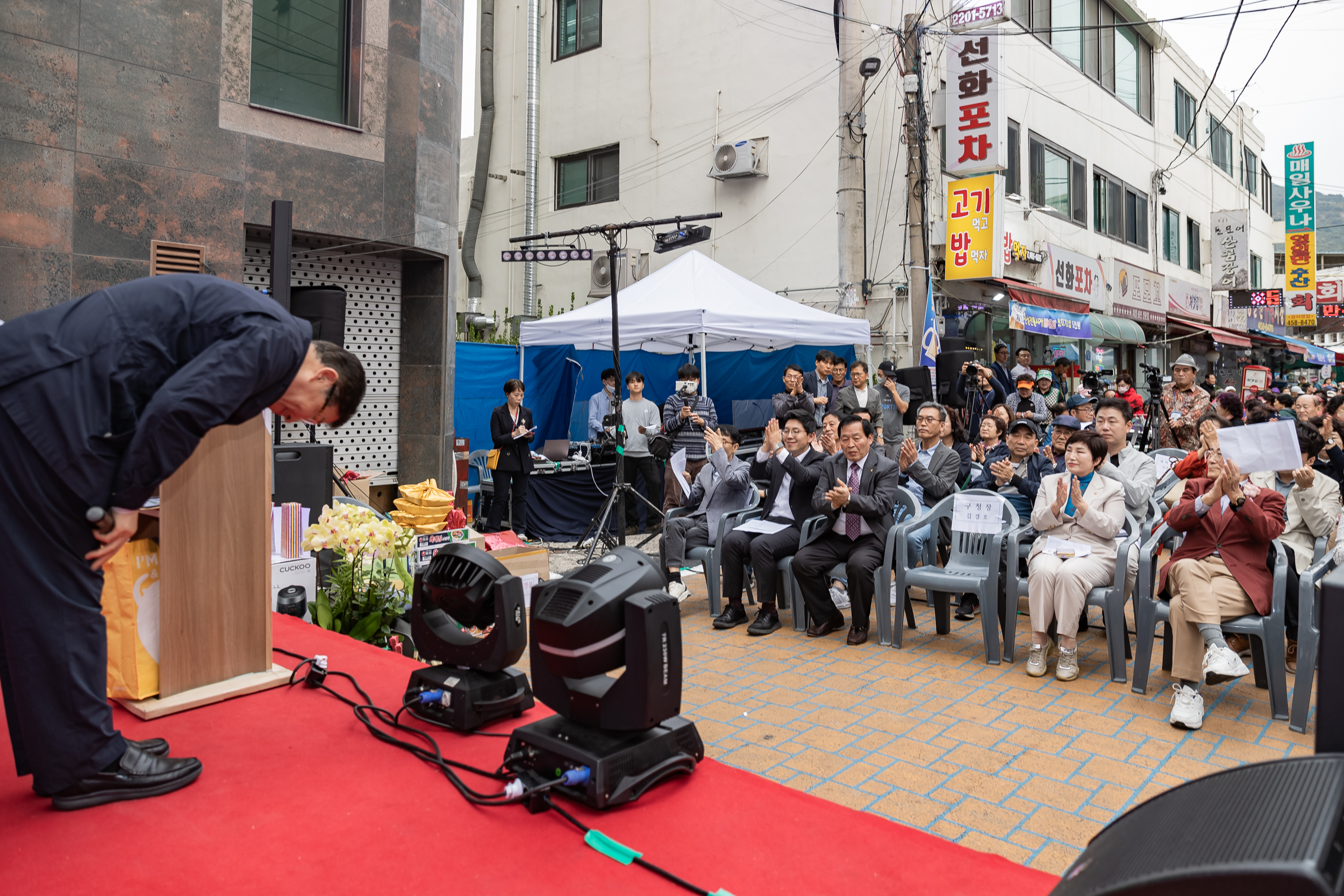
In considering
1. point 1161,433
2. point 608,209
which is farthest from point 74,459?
point 608,209

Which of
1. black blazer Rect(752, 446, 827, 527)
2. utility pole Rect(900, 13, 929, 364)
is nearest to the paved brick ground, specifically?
black blazer Rect(752, 446, 827, 527)

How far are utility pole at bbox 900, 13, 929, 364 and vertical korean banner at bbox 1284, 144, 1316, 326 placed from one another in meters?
16.7

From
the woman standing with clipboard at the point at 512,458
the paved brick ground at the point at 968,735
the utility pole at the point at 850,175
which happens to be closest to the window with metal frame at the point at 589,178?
the utility pole at the point at 850,175

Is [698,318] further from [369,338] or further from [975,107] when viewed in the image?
[975,107]

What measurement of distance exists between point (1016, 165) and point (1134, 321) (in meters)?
7.31

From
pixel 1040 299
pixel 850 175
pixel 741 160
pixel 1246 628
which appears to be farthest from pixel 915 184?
pixel 1246 628

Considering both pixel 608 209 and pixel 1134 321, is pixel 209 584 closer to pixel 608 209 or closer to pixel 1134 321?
pixel 608 209

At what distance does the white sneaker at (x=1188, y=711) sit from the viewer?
409cm

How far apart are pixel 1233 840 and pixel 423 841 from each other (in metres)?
1.93

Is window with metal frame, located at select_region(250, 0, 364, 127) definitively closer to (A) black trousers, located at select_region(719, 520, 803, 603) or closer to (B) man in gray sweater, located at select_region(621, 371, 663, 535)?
(B) man in gray sweater, located at select_region(621, 371, 663, 535)

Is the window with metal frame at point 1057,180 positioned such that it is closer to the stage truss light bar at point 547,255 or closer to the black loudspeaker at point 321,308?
the stage truss light bar at point 547,255

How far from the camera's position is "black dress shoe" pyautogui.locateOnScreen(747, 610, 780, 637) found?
5891 mm

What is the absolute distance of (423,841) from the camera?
7.66 ft

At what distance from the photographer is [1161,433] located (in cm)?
1041
